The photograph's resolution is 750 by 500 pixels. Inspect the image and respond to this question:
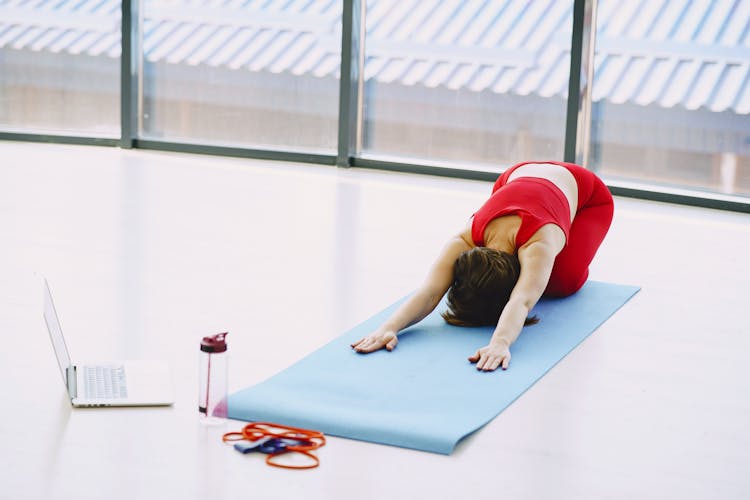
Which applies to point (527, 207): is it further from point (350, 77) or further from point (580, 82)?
point (350, 77)

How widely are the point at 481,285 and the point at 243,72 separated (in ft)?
13.9

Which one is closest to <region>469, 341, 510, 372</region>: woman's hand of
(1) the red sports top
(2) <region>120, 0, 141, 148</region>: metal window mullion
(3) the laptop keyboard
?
(1) the red sports top

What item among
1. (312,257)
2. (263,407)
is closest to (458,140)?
(312,257)

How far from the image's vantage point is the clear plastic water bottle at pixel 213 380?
2.72 m

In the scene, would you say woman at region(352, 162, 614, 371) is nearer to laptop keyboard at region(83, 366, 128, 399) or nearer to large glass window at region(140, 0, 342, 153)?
laptop keyboard at region(83, 366, 128, 399)

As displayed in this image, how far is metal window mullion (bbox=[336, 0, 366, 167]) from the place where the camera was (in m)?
6.91

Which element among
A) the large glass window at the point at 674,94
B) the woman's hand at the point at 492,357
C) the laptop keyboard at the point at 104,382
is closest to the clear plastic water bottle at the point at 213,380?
the laptop keyboard at the point at 104,382

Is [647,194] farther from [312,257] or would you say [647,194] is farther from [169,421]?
[169,421]

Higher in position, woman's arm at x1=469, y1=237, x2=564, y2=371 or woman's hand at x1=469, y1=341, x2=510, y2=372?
woman's arm at x1=469, y1=237, x2=564, y2=371

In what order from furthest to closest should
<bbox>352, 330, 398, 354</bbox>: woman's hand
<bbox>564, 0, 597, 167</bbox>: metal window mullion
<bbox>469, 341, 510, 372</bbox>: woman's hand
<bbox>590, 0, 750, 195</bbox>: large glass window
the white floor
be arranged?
<bbox>564, 0, 597, 167</bbox>: metal window mullion, <bbox>590, 0, 750, 195</bbox>: large glass window, <bbox>352, 330, 398, 354</bbox>: woman's hand, <bbox>469, 341, 510, 372</bbox>: woman's hand, the white floor

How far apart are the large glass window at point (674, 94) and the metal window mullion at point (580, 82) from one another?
0.19 feet

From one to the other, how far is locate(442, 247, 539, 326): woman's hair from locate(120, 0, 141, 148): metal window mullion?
4.35 metres

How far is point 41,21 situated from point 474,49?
301cm

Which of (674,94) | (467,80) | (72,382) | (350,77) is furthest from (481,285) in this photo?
(350,77)
